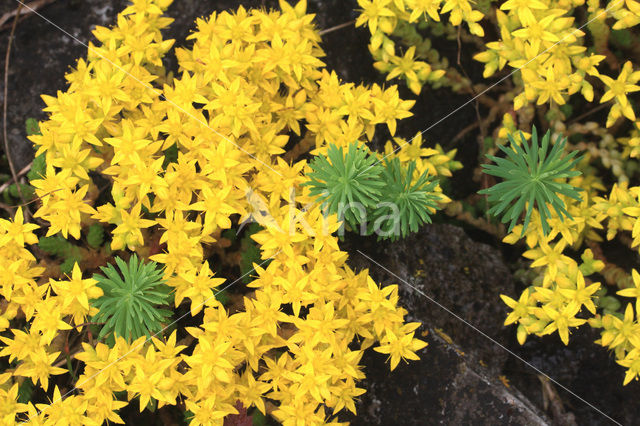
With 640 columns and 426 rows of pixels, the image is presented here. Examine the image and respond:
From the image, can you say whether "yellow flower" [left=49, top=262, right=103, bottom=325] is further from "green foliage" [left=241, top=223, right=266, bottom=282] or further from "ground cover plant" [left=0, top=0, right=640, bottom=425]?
"green foliage" [left=241, top=223, right=266, bottom=282]

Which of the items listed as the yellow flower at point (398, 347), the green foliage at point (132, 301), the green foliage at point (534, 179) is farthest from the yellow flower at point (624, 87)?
the green foliage at point (132, 301)

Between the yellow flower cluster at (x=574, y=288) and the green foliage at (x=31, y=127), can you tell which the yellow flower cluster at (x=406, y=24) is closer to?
the yellow flower cluster at (x=574, y=288)

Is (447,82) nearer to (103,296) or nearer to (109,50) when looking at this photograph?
(109,50)

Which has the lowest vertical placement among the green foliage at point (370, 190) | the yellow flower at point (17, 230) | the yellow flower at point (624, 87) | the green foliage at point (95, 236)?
the green foliage at point (95, 236)

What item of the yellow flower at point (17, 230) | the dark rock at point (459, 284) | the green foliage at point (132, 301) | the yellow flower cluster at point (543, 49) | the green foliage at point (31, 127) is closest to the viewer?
the green foliage at point (132, 301)

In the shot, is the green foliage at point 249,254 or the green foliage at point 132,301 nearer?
the green foliage at point 132,301

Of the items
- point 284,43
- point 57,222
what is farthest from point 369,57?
point 57,222

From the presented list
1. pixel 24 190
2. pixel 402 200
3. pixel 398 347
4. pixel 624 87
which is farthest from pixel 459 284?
pixel 24 190

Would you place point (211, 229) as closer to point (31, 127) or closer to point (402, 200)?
point (402, 200)
